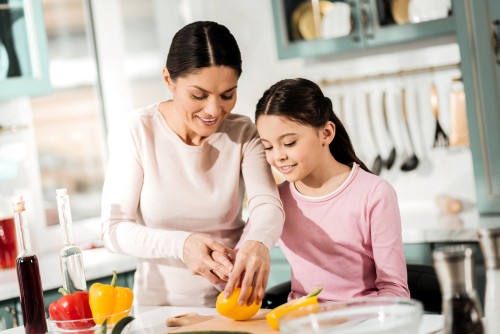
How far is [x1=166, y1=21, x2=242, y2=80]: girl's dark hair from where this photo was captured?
2111mm

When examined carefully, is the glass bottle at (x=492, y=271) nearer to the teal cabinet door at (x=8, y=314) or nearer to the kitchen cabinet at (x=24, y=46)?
the teal cabinet door at (x=8, y=314)

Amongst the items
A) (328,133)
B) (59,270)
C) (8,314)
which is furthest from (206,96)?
(59,270)

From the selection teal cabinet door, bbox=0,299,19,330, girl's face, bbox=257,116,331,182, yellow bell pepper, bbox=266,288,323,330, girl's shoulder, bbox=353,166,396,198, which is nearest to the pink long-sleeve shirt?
girl's shoulder, bbox=353,166,396,198

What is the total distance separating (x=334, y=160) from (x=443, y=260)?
3.91 ft

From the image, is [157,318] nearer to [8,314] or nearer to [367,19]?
[8,314]

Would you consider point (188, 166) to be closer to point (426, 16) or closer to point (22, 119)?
point (426, 16)

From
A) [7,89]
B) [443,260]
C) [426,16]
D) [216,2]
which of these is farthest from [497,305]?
[216,2]

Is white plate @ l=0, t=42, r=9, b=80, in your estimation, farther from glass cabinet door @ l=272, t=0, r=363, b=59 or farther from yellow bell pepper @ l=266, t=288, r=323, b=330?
yellow bell pepper @ l=266, t=288, r=323, b=330

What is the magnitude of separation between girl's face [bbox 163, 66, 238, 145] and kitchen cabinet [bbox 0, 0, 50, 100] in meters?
1.45

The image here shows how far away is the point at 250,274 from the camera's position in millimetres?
1880

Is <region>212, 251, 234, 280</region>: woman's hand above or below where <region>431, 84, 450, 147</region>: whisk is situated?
below

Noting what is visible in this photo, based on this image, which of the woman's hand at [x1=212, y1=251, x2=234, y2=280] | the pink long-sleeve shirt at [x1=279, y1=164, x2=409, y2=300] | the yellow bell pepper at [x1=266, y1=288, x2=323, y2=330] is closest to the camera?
the yellow bell pepper at [x1=266, y1=288, x2=323, y2=330]

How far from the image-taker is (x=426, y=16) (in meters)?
3.47

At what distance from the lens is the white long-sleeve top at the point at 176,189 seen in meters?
2.23
